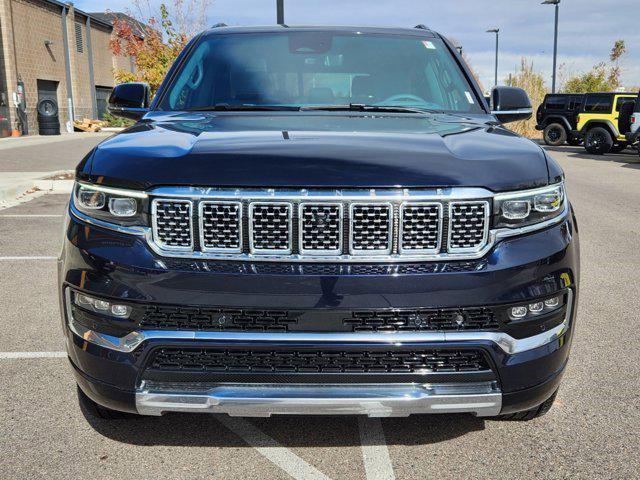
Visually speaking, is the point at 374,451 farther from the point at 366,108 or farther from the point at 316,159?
the point at 366,108

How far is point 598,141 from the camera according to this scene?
23.8m

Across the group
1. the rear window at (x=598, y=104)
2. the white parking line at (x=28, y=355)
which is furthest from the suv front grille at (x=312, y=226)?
the rear window at (x=598, y=104)

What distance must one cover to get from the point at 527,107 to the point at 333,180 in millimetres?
2211

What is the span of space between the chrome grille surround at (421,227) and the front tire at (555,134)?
25.9 m

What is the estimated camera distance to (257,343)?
2346mm

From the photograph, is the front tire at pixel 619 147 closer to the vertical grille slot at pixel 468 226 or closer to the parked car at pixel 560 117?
the parked car at pixel 560 117

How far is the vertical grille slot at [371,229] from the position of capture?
2.38 metres

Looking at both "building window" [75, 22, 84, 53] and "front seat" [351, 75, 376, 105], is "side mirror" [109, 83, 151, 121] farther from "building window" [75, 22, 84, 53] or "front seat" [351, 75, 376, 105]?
"building window" [75, 22, 84, 53]

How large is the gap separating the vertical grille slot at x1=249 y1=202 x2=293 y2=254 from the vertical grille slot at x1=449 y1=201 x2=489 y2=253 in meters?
0.58

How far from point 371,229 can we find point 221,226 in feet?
1.72

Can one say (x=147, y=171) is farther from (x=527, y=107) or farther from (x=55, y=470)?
(x=527, y=107)

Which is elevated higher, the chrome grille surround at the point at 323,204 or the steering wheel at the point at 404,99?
the steering wheel at the point at 404,99

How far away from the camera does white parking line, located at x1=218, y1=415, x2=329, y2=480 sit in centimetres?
271

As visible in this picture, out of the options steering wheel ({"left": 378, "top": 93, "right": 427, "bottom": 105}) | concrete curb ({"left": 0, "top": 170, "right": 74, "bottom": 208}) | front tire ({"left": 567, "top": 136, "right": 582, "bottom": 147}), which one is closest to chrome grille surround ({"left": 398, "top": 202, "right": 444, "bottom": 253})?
steering wheel ({"left": 378, "top": 93, "right": 427, "bottom": 105})
